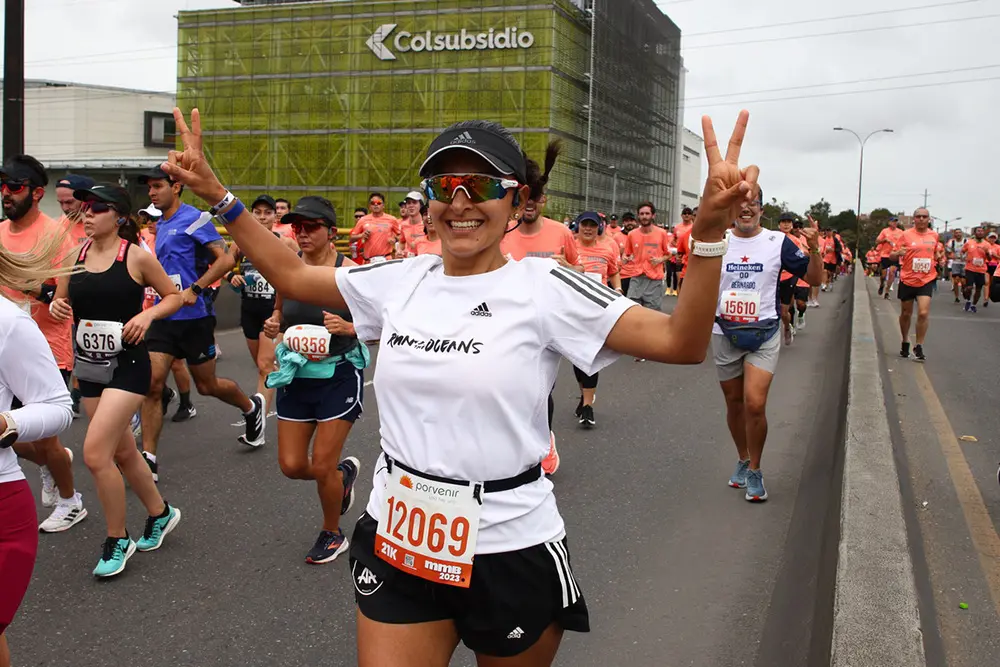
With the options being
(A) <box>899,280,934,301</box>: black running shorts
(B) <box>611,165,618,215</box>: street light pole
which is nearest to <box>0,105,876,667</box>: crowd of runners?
(A) <box>899,280,934,301</box>: black running shorts

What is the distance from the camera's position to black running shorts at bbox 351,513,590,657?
94.2 inches

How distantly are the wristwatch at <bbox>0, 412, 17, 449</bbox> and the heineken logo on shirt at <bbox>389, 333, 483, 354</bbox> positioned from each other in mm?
1197

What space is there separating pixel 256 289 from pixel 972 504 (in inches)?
244

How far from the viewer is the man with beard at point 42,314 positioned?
17.9 ft

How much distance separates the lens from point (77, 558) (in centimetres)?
504

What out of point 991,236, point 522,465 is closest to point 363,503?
point 522,465

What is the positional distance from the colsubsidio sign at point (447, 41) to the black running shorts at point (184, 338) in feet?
191

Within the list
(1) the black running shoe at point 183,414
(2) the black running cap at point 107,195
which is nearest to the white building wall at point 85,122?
(1) the black running shoe at point 183,414

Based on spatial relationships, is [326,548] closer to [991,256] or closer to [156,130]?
[991,256]

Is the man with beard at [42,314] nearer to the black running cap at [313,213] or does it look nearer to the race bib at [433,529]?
the black running cap at [313,213]

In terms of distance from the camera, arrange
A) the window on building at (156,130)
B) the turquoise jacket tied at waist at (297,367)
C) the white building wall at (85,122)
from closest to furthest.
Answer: the turquoise jacket tied at waist at (297,367) → the white building wall at (85,122) → the window on building at (156,130)

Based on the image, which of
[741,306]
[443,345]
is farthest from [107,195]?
[741,306]

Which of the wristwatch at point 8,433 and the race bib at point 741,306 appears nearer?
the wristwatch at point 8,433

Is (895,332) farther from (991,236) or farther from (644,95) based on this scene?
(644,95)
